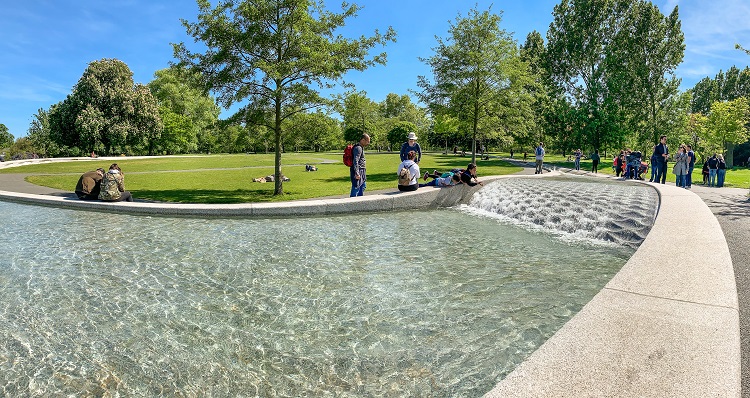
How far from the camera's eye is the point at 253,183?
20.6m

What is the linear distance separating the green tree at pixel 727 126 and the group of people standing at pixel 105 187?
51.2 m

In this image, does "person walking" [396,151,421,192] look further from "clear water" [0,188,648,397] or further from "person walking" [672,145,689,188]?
"person walking" [672,145,689,188]

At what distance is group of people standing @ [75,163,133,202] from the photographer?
40.8 ft

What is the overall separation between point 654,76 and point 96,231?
50383 millimetres

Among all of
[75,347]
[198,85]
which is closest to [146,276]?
[75,347]

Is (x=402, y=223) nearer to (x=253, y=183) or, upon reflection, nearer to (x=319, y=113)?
(x=319, y=113)

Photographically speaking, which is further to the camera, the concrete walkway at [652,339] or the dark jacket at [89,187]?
the dark jacket at [89,187]

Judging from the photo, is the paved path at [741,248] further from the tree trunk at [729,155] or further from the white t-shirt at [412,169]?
the tree trunk at [729,155]

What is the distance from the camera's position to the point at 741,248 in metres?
6.08

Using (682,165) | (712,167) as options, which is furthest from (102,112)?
(712,167)

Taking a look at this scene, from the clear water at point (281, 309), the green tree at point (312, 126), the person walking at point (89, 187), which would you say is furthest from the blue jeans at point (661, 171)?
the person walking at point (89, 187)

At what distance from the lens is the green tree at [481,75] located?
1093 inches

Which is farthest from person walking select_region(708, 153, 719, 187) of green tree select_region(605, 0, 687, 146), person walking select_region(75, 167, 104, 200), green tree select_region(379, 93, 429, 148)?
green tree select_region(379, 93, 429, 148)

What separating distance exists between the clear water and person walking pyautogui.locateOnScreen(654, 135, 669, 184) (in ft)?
43.8
